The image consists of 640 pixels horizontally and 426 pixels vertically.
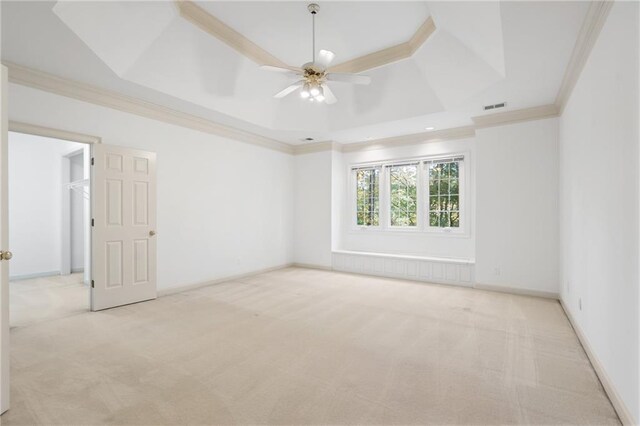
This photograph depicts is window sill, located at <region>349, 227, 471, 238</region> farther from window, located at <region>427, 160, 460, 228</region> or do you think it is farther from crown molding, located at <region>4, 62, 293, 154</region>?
crown molding, located at <region>4, 62, 293, 154</region>

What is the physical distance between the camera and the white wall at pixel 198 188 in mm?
3754

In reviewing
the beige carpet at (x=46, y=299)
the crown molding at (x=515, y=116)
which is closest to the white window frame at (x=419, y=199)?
the crown molding at (x=515, y=116)

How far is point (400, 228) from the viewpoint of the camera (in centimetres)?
630

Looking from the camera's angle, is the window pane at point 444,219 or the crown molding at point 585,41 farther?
the window pane at point 444,219

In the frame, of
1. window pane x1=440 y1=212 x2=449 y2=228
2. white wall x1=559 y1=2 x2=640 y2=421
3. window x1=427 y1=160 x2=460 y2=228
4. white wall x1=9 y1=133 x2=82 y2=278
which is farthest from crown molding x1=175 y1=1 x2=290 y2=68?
white wall x1=9 y1=133 x2=82 y2=278

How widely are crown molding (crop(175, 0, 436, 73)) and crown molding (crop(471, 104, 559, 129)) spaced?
1851 millimetres

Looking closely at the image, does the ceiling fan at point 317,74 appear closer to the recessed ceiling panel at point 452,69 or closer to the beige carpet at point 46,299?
the recessed ceiling panel at point 452,69

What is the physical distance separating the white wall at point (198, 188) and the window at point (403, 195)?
8.02ft

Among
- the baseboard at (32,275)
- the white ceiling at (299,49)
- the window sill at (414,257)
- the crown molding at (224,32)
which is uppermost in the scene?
the crown molding at (224,32)

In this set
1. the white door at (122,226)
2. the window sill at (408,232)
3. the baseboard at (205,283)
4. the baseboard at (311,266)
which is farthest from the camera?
the baseboard at (311,266)

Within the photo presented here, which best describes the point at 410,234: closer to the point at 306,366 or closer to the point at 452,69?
the point at 452,69

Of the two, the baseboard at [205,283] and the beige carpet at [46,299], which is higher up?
the baseboard at [205,283]

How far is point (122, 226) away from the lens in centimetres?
408

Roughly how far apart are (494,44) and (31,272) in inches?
328
